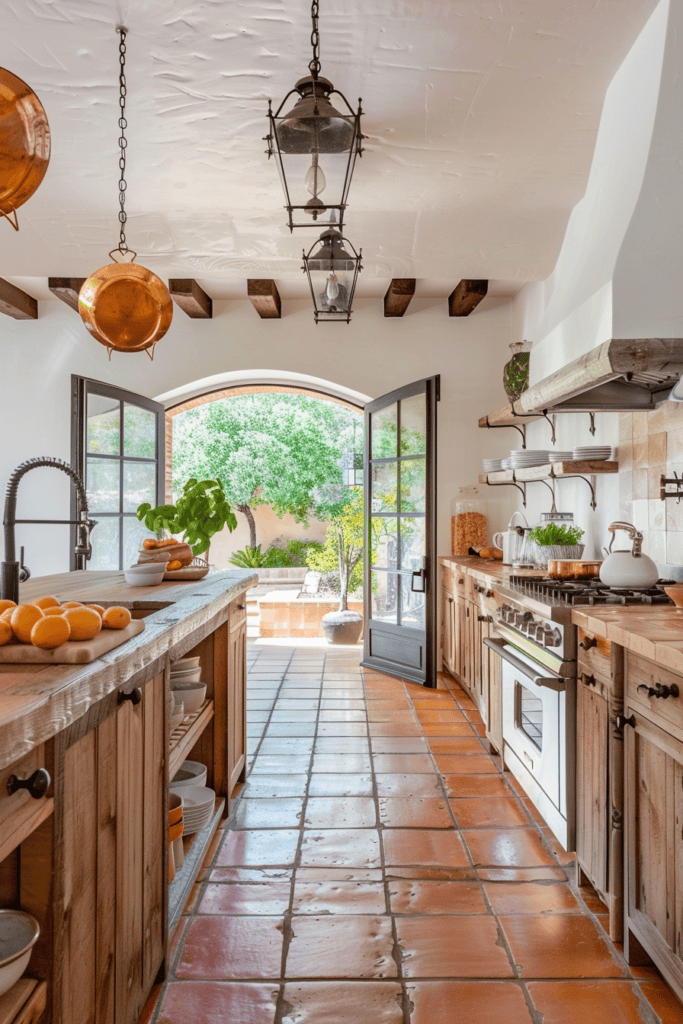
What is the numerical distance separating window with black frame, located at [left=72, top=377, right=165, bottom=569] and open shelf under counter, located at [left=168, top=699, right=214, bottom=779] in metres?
2.28

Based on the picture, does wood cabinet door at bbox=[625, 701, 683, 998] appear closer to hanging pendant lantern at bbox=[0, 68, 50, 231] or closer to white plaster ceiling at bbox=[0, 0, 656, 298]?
hanging pendant lantern at bbox=[0, 68, 50, 231]

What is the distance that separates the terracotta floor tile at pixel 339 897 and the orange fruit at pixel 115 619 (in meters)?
1.17

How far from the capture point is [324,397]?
6371 mm

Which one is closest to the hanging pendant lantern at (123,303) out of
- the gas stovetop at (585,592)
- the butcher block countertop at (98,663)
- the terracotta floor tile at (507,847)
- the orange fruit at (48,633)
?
the butcher block countertop at (98,663)

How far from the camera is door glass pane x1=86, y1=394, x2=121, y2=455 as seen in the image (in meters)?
4.67

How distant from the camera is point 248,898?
86.4 inches

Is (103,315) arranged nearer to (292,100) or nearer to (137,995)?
(292,100)

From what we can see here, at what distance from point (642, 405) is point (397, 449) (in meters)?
2.34

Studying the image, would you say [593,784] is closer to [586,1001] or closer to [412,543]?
[586,1001]

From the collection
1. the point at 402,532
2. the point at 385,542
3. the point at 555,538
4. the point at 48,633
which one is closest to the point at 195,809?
the point at 48,633

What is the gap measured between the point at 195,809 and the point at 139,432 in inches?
138

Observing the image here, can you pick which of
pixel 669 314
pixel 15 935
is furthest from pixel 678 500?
pixel 15 935

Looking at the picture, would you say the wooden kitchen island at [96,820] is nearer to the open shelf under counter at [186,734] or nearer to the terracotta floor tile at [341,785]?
the open shelf under counter at [186,734]

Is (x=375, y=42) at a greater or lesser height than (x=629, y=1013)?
greater
